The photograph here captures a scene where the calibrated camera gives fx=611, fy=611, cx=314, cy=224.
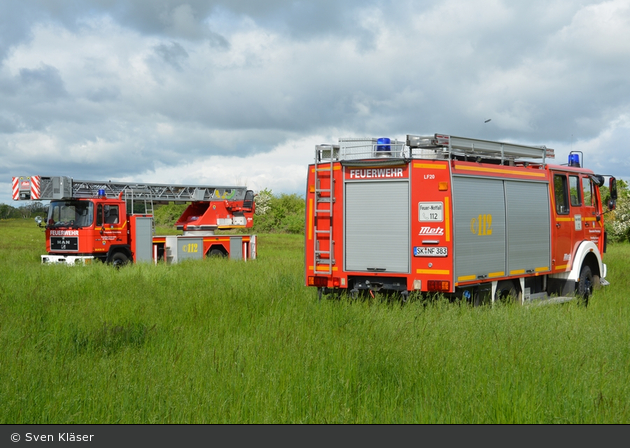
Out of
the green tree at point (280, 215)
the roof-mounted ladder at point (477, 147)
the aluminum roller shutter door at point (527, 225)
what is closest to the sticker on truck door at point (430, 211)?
the roof-mounted ladder at point (477, 147)

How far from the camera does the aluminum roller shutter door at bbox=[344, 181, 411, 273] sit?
10.1 meters

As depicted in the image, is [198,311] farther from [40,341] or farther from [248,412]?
[248,412]

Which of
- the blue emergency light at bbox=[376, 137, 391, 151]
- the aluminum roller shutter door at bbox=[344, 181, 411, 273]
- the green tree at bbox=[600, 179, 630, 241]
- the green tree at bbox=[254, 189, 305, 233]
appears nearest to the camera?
the aluminum roller shutter door at bbox=[344, 181, 411, 273]

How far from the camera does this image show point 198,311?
9570 mm

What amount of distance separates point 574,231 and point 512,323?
546 centimetres

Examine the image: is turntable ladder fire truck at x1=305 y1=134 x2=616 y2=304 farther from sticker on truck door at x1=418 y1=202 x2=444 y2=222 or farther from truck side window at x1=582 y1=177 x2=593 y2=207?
truck side window at x1=582 y1=177 x2=593 y2=207

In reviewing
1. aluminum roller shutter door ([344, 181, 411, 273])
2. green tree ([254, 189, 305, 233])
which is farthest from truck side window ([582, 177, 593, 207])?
green tree ([254, 189, 305, 233])

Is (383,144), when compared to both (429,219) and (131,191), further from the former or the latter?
(131,191)

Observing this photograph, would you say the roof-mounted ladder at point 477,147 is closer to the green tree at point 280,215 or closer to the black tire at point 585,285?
the black tire at point 585,285

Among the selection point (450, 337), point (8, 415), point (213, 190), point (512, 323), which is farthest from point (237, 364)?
point (213, 190)

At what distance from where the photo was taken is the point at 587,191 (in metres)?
13.5

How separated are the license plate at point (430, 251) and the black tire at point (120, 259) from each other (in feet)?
42.4

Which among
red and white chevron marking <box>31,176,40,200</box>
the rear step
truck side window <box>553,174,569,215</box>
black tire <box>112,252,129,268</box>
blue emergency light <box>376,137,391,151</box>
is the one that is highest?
red and white chevron marking <box>31,176,40,200</box>

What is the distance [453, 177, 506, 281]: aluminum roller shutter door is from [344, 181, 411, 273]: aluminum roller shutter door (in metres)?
0.83
